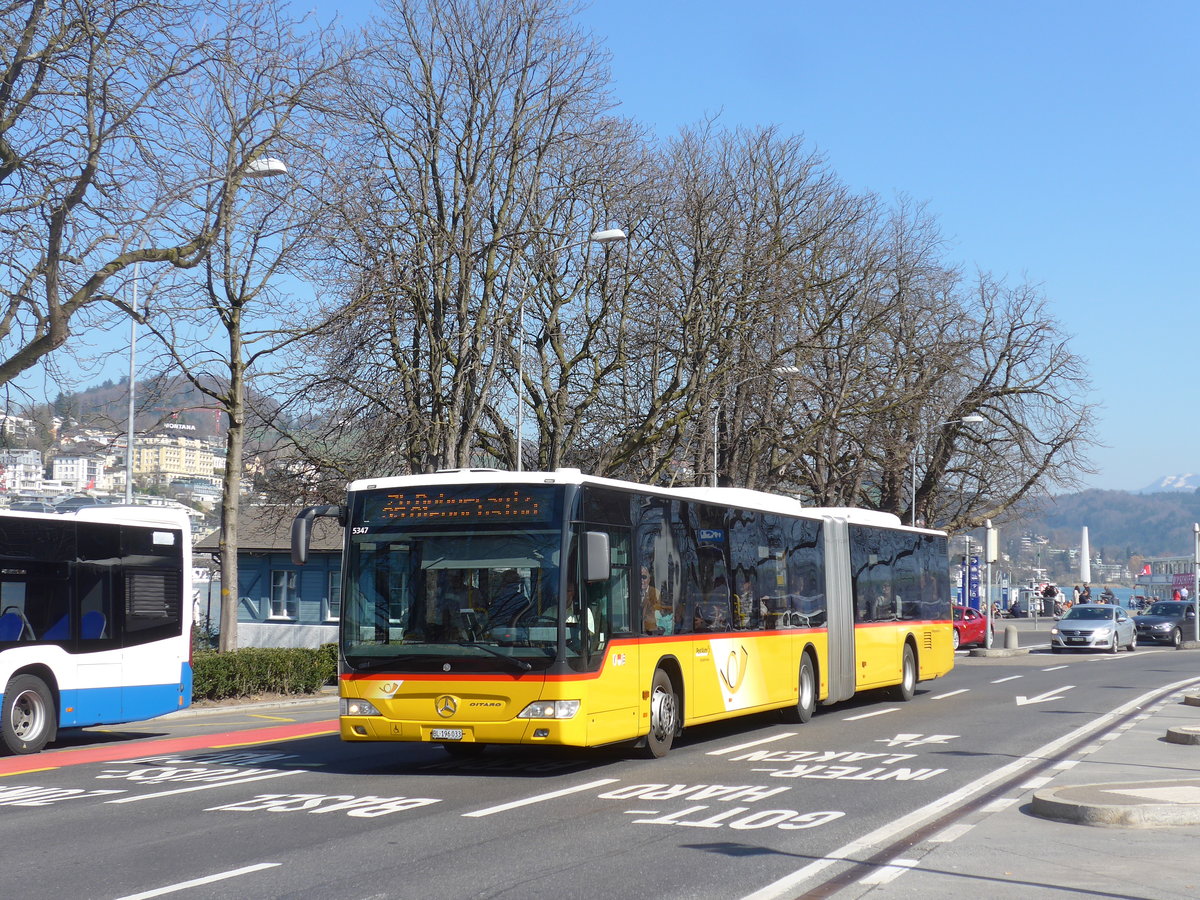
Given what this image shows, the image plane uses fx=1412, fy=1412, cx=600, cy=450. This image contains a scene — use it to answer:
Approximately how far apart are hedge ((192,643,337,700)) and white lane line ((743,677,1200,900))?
1326 cm

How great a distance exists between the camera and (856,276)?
147 ft

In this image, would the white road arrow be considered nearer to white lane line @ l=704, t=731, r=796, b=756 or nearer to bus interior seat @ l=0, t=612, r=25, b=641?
white lane line @ l=704, t=731, r=796, b=756

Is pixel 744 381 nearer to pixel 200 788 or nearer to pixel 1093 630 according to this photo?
pixel 1093 630

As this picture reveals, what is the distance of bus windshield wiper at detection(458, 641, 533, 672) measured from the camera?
13195 mm

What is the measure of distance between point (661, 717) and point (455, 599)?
2907 millimetres

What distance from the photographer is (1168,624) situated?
163ft

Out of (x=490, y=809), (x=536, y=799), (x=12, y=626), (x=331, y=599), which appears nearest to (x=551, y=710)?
(x=536, y=799)

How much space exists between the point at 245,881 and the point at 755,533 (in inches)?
445

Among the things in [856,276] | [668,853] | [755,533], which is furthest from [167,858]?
[856,276]

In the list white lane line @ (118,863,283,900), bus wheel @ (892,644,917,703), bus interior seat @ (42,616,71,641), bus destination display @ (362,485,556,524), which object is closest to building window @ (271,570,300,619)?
bus wheel @ (892,644,917,703)

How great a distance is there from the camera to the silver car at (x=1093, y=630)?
140 feet

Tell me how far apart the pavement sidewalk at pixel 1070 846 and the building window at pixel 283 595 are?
139ft

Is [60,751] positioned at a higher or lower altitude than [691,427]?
lower

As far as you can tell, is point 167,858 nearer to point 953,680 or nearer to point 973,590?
point 953,680
